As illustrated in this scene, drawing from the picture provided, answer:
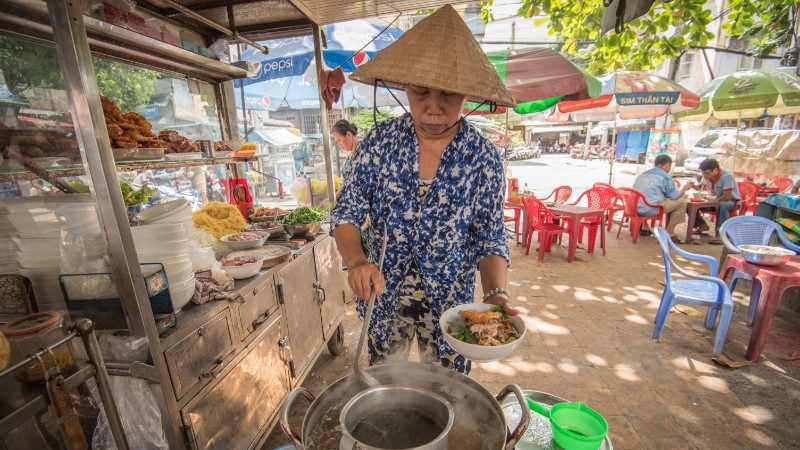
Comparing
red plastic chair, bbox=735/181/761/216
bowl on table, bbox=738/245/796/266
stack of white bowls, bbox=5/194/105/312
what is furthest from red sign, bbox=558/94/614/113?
stack of white bowls, bbox=5/194/105/312

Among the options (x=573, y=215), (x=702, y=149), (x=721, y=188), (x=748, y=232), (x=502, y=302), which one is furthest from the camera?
(x=702, y=149)

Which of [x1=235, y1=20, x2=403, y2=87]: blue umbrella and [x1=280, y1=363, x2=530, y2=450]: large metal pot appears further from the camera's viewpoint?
[x1=235, y1=20, x2=403, y2=87]: blue umbrella

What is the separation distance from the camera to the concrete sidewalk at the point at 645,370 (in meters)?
2.75

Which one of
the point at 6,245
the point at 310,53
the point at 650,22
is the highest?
the point at 650,22

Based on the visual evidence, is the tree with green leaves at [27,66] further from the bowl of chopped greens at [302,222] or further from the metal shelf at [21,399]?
the bowl of chopped greens at [302,222]

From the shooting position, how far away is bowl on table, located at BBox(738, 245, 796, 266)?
345 centimetres

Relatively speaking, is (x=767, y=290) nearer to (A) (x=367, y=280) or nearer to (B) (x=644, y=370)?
(B) (x=644, y=370)

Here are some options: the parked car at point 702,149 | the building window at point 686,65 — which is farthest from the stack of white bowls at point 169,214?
the building window at point 686,65

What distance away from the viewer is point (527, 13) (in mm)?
5133

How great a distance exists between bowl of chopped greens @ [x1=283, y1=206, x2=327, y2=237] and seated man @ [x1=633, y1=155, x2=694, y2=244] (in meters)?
7.17

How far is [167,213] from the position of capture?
1.76 meters

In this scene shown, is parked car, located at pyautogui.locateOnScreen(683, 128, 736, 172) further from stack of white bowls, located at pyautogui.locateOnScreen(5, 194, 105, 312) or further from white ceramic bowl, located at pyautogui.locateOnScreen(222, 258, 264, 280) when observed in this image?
stack of white bowls, located at pyautogui.locateOnScreen(5, 194, 105, 312)

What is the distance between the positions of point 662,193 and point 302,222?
25.6 feet

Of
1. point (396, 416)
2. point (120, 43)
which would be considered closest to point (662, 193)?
point (396, 416)
